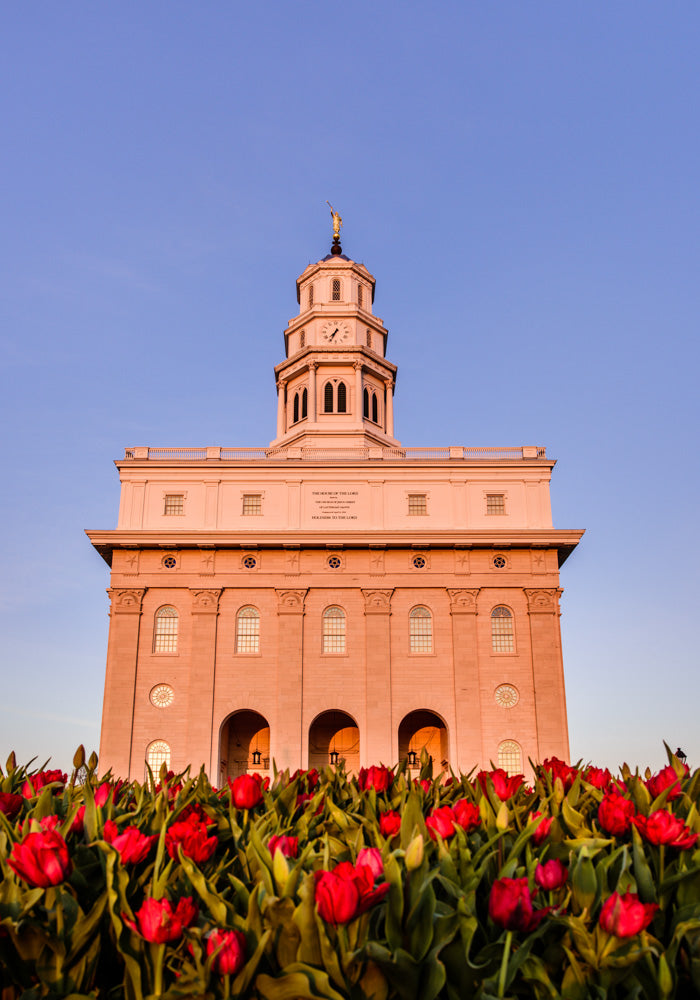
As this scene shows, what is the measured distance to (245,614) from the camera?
4216 centimetres

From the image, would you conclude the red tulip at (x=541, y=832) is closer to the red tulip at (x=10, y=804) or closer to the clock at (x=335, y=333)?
the red tulip at (x=10, y=804)

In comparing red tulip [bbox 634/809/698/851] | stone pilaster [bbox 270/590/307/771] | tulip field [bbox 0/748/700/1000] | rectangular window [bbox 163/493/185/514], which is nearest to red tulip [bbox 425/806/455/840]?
tulip field [bbox 0/748/700/1000]

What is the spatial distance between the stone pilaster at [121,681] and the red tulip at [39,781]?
34236 mm

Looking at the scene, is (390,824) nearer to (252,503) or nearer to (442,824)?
(442,824)

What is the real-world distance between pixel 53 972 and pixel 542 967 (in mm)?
2183

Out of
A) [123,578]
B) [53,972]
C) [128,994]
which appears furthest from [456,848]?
[123,578]

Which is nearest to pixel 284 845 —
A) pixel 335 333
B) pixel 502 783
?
pixel 502 783

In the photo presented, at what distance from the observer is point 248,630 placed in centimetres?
4197

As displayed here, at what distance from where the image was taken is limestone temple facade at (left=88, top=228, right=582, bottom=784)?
40094 mm

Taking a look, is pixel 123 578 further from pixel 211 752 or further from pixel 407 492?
pixel 407 492

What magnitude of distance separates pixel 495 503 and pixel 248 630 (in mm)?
14340

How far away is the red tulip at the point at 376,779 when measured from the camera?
6543 mm

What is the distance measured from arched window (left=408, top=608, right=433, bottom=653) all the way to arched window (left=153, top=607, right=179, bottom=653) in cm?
1171

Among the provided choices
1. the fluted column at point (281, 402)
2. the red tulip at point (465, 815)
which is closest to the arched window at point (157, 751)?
the fluted column at point (281, 402)
